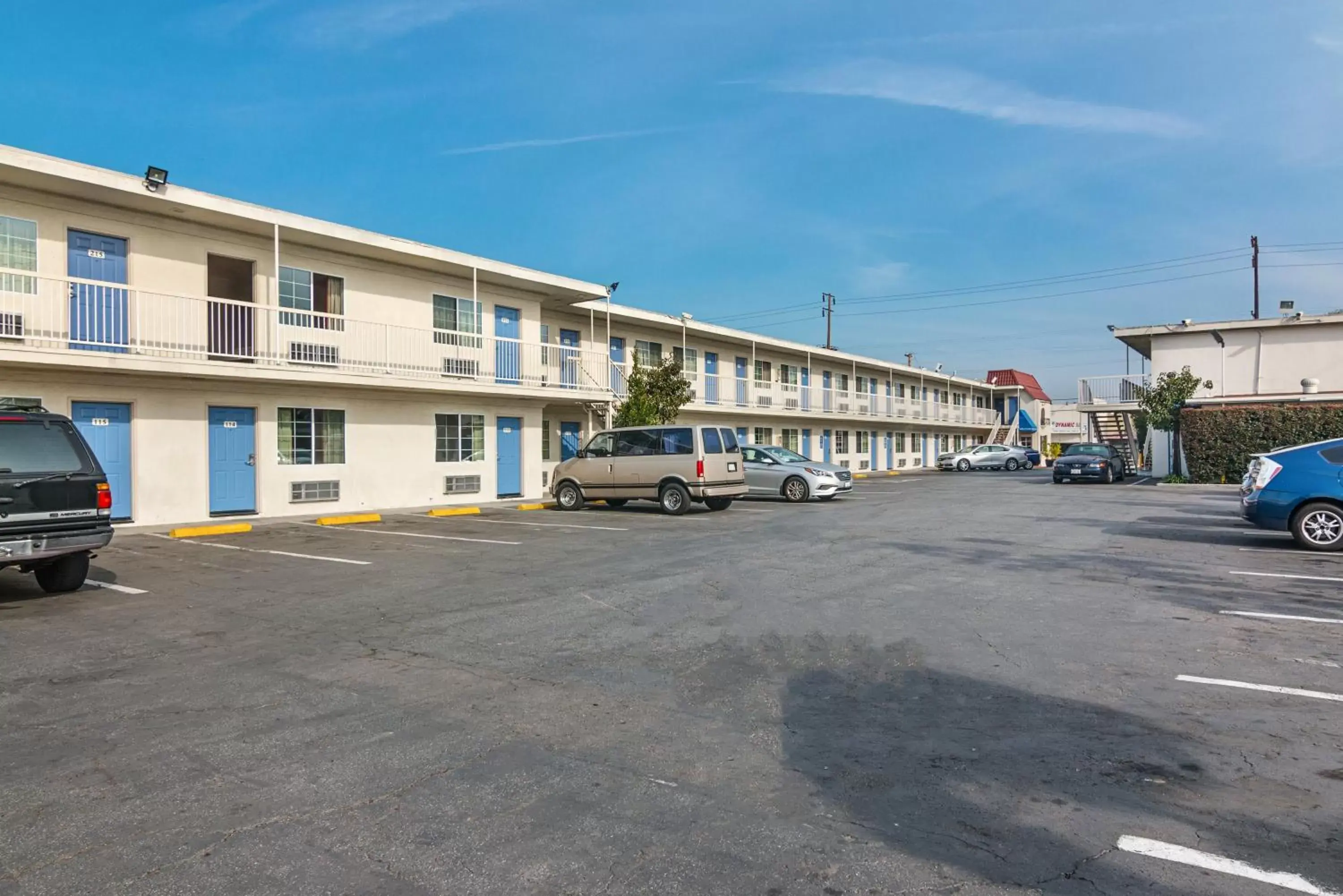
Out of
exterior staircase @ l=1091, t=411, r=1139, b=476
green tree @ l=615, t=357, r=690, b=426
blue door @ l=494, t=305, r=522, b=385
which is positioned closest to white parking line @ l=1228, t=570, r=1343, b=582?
green tree @ l=615, t=357, r=690, b=426

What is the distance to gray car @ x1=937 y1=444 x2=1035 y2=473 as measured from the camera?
153 feet

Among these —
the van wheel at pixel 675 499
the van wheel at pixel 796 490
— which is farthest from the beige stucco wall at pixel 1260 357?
the van wheel at pixel 675 499

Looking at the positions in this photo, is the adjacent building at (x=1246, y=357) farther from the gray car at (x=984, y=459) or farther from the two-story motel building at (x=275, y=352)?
the two-story motel building at (x=275, y=352)

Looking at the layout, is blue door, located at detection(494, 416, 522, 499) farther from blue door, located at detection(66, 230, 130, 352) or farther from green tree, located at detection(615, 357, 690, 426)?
blue door, located at detection(66, 230, 130, 352)

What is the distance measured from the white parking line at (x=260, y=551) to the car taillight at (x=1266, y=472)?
12749mm

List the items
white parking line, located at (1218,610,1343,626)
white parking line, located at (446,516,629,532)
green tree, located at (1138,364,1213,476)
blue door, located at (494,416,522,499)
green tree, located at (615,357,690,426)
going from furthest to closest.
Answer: green tree, located at (1138,364,1213,476) < green tree, located at (615,357,690,426) < blue door, located at (494,416,522,499) < white parking line, located at (446,516,629,532) < white parking line, located at (1218,610,1343,626)

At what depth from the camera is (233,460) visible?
55.5 feet

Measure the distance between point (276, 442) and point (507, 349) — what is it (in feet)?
22.1

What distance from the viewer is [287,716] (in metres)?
4.93

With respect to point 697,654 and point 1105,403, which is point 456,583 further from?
point 1105,403

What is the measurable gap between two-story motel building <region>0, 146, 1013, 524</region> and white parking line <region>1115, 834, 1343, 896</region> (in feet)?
44.3

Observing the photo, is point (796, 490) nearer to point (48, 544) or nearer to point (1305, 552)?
point (1305, 552)

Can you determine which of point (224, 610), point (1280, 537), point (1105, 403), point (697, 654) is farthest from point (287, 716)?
point (1105, 403)

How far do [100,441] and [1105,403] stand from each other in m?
35.5
